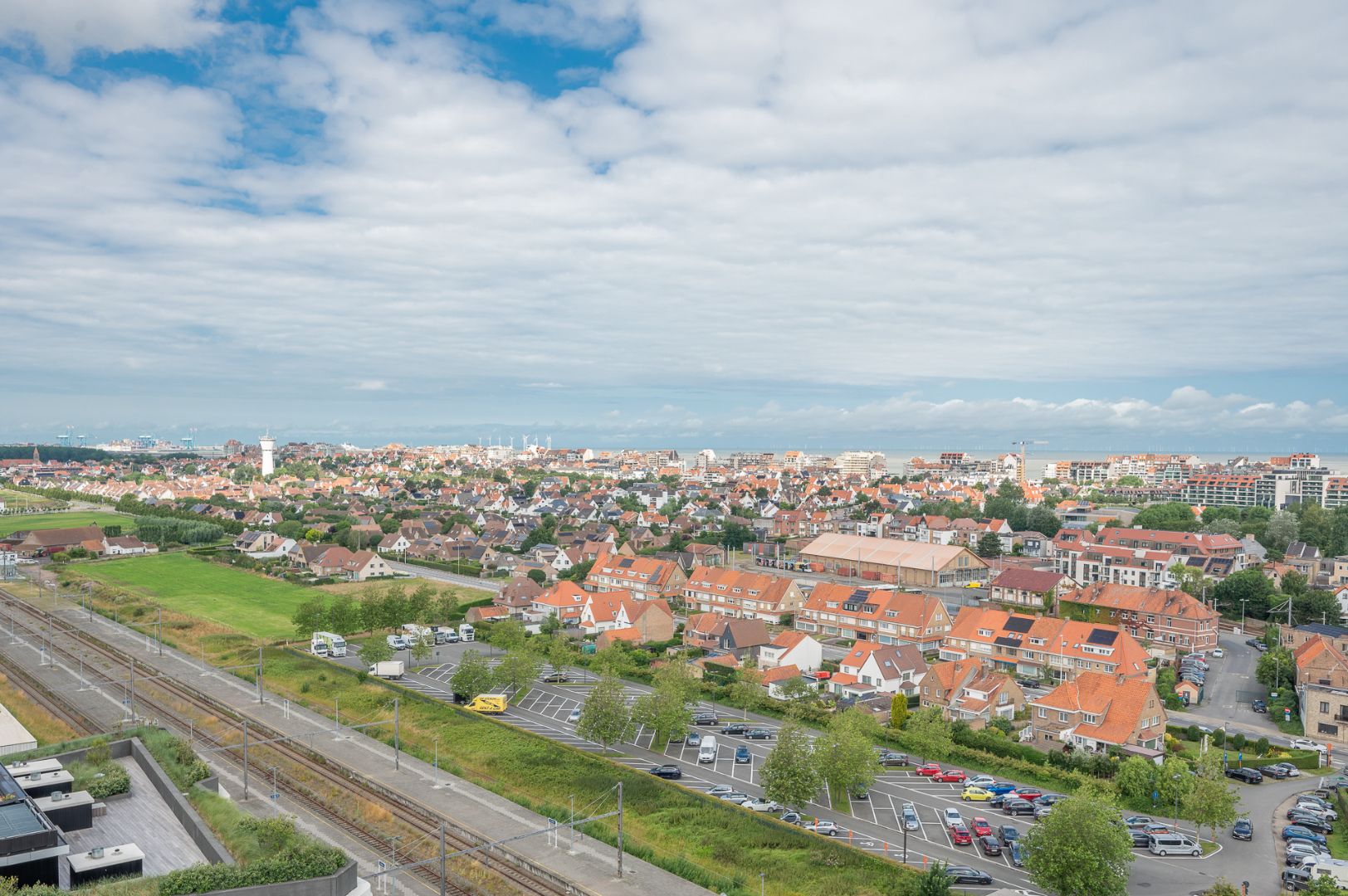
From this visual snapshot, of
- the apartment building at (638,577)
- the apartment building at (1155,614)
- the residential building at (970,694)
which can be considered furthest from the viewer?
the apartment building at (638,577)

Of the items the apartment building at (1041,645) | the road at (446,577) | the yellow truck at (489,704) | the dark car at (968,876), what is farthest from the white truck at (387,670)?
the apartment building at (1041,645)

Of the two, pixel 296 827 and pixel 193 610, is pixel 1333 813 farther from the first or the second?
pixel 193 610

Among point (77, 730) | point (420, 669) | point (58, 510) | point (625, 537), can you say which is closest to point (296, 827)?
point (77, 730)

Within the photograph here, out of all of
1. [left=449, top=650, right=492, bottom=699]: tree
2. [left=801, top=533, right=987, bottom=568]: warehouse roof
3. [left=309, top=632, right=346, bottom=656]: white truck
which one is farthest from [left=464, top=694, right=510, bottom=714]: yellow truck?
[left=801, top=533, right=987, bottom=568]: warehouse roof

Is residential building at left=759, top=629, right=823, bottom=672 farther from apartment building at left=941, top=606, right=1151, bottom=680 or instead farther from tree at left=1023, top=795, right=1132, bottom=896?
tree at left=1023, top=795, right=1132, bottom=896

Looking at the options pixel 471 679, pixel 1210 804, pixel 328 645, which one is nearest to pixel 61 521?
pixel 328 645

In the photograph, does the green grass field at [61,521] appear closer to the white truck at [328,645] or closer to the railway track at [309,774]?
the white truck at [328,645]

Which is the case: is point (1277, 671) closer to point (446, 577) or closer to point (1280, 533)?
point (1280, 533)
